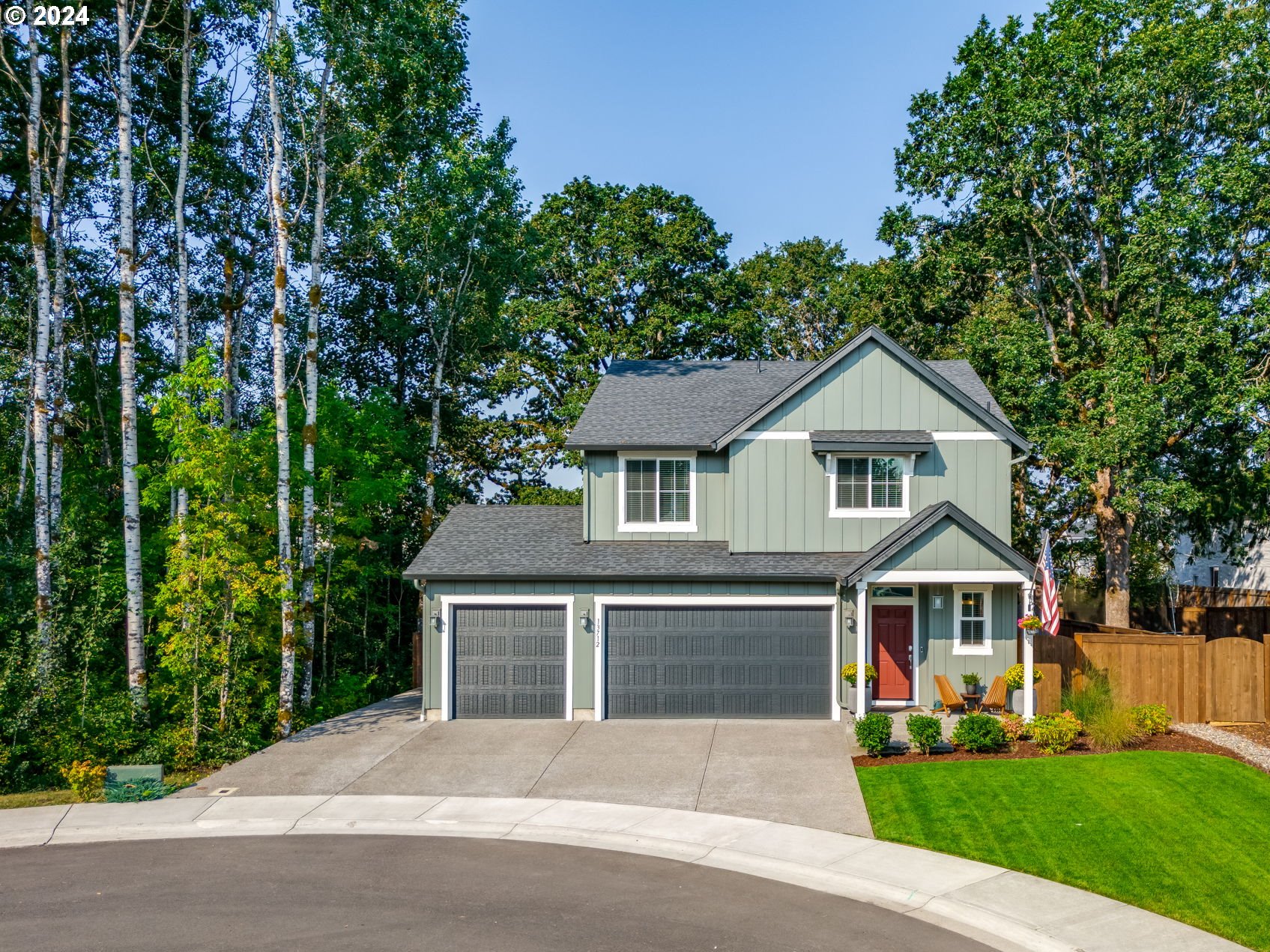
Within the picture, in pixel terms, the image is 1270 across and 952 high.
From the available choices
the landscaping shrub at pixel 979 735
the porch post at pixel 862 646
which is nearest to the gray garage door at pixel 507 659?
the porch post at pixel 862 646

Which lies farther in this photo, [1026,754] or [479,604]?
[479,604]

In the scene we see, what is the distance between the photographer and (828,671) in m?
18.1

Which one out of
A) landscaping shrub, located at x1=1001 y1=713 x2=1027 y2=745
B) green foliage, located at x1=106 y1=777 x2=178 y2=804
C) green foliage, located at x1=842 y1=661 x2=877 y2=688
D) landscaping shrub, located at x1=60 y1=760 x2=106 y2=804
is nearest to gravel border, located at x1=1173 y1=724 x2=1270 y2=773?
landscaping shrub, located at x1=1001 y1=713 x2=1027 y2=745

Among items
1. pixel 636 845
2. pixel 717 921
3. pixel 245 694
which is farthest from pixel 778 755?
pixel 245 694

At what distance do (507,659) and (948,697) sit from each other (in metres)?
8.78

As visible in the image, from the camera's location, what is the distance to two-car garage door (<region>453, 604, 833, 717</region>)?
18.2m

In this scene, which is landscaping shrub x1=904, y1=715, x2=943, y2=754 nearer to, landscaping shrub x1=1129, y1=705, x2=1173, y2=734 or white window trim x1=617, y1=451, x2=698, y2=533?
landscaping shrub x1=1129, y1=705, x2=1173, y2=734

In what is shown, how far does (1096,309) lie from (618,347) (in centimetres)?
1596

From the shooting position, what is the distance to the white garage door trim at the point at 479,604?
18.3 m

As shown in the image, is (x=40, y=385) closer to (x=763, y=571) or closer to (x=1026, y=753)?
(x=763, y=571)

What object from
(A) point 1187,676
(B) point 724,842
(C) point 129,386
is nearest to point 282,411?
(C) point 129,386

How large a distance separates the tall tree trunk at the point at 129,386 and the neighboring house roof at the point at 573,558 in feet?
17.0

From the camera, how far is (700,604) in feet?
59.9

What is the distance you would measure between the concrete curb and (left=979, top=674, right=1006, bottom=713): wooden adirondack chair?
7.14 m
